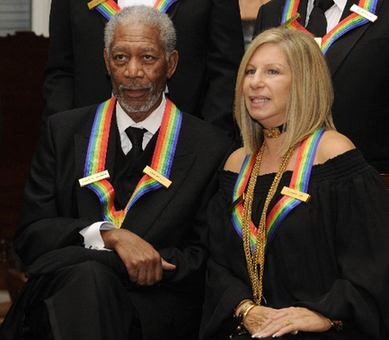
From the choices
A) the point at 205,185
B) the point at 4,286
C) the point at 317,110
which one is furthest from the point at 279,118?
the point at 4,286

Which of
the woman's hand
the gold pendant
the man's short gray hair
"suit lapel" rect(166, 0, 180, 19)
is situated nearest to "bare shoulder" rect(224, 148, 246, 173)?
the gold pendant

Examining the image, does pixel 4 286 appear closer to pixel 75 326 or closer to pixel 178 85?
pixel 178 85

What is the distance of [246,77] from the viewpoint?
4.14 m

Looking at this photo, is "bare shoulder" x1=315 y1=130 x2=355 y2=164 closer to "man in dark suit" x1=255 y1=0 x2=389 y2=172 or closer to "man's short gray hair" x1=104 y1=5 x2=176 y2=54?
"man in dark suit" x1=255 y1=0 x2=389 y2=172

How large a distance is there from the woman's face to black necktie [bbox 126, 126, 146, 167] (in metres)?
0.56

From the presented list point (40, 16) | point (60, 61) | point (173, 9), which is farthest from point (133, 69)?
point (40, 16)

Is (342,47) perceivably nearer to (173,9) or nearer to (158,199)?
(173,9)

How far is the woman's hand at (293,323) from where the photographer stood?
371 centimetres

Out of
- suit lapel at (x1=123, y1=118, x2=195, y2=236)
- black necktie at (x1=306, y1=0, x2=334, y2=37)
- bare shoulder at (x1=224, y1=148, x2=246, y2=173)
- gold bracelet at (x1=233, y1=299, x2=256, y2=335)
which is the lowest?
gold bracelet at (x1=233, y1=299, x2=256, y2=335)

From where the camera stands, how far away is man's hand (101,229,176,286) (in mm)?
4062

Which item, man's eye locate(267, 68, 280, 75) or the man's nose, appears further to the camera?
the man's nose

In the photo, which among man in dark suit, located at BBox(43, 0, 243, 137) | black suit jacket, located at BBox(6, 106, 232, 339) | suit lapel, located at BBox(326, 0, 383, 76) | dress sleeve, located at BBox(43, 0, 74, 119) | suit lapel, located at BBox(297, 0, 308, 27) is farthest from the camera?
dress sleeve, located at BBox(43, 0, 74, 119)

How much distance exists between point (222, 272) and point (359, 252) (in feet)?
1.77

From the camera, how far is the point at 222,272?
408cm
